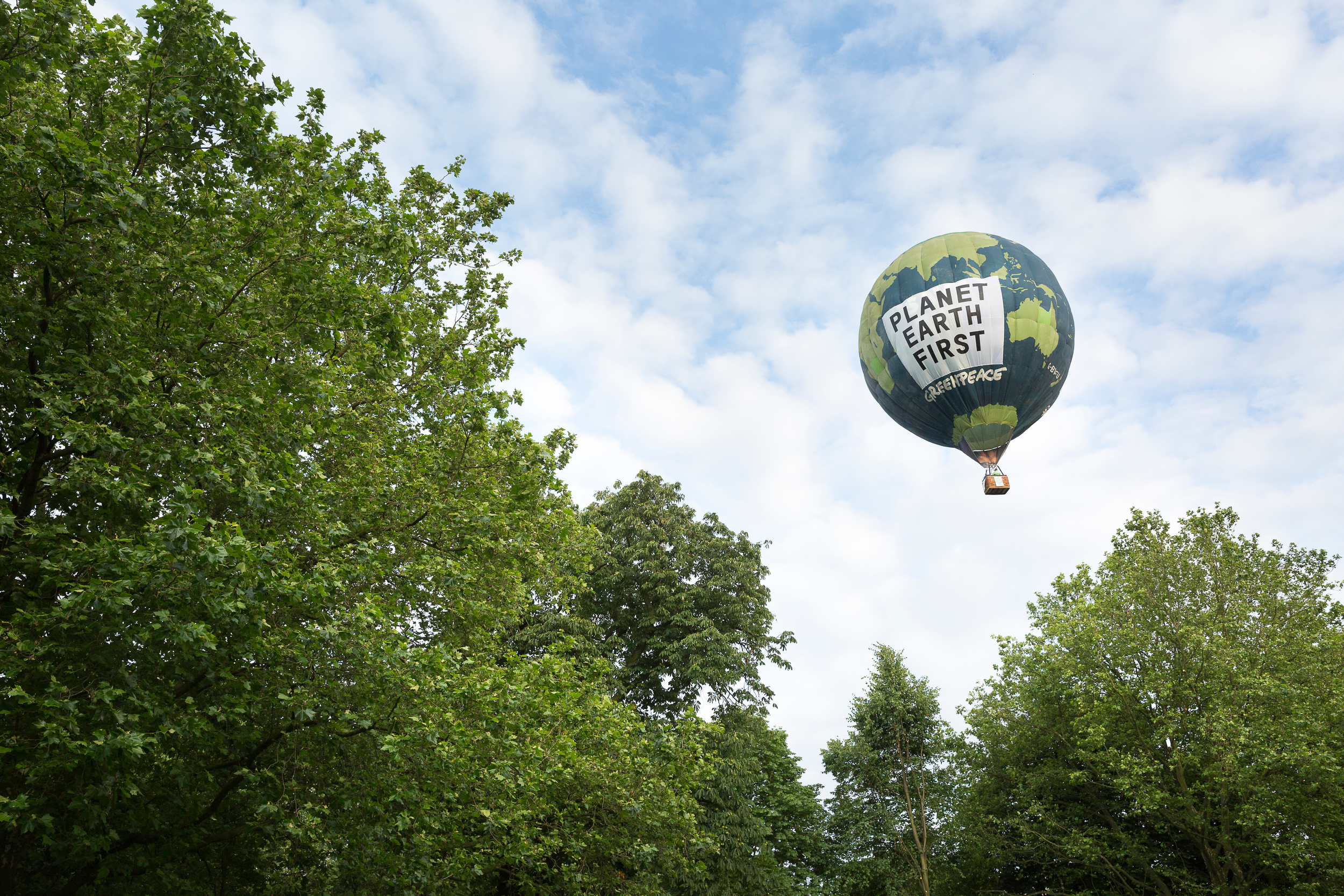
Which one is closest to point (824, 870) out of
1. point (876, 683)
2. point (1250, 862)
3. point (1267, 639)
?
point (876, 683)

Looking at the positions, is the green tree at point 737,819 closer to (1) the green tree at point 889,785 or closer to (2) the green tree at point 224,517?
(1) the green tree at point 889,785

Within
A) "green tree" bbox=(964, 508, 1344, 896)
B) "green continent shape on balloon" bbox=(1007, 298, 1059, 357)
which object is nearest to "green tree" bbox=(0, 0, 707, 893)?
"green continent shape on balloon" bbox=(1007, 298, 1059, 357)

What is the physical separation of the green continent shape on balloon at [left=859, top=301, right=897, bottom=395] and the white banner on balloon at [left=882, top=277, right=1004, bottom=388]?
0.94m

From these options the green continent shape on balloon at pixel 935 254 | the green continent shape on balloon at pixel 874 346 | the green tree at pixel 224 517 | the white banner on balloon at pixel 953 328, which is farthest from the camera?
the green continent shape on balloon at pixel 874 346

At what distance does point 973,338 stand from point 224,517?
17.8 m

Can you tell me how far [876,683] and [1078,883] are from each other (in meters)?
12.3

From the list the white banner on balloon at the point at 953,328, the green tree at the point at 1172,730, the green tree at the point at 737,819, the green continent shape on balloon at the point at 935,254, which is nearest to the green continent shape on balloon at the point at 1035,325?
the white banner on balloon at the point at 953,328

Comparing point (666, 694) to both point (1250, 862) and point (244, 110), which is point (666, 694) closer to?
point (1250, 862)

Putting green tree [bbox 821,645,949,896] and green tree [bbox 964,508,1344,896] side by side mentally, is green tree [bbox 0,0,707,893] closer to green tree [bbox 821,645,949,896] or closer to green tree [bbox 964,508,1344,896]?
green tree [bbox 964,508,1344,896]

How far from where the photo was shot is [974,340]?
21.3 metres

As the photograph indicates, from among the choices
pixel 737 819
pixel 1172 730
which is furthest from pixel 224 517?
pixel 1172 730

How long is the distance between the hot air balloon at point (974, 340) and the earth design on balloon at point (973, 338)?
25mm

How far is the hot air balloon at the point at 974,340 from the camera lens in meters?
21.4

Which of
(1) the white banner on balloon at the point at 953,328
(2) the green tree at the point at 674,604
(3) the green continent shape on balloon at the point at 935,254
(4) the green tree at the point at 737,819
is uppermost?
(3) the green continent shape on balloon at the point at 935,254
